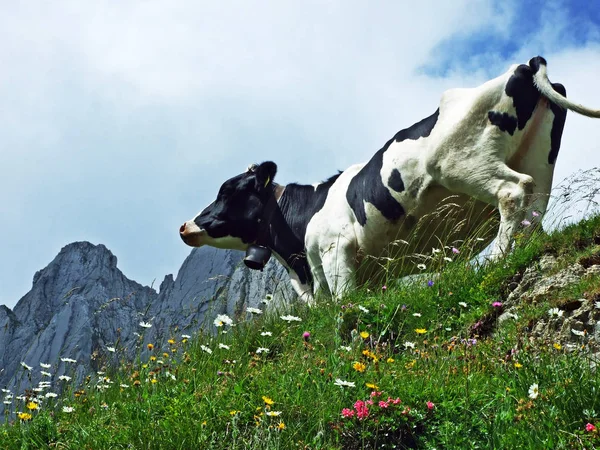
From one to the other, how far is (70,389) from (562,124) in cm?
563

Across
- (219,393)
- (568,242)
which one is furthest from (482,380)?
(568,242)

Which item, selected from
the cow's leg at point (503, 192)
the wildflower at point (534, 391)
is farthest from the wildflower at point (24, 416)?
the cow's leg at point (503, 192)

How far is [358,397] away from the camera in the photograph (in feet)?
15.4

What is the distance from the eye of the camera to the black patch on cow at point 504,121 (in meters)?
8.51

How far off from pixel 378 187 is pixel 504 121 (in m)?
1.57

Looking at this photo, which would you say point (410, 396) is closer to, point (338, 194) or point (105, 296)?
point (338, 194)

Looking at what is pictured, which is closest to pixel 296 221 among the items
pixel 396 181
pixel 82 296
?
pixel 396 181

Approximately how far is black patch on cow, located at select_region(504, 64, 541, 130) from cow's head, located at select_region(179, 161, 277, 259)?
399 centimetres

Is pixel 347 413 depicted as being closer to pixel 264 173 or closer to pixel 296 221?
pixel 296 221

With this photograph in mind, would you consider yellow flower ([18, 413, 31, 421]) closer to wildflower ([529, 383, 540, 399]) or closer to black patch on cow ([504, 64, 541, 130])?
wildflower ([529, 383, 540, 399])

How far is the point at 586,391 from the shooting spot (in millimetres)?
4074

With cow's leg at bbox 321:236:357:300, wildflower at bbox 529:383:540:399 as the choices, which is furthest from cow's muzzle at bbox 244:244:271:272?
wildflower at bbox 529:383:540:399

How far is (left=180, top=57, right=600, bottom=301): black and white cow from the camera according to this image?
27.5 ft

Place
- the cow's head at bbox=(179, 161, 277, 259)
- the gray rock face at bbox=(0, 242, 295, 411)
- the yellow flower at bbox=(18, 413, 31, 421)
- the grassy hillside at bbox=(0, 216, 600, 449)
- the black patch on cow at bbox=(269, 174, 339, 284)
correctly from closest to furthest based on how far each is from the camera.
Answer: the grassy hillside at bbox=(0, 216, 600, 449) → the yellow flower at bbox=(18, 413, 31, 421) → the black patch on cow at bbox=(269, 174, 339, 284) → the cow's head at bbox=(179, 161, 277, 259) → the gray rock face at bbox=(0, 242, 295, 411)
